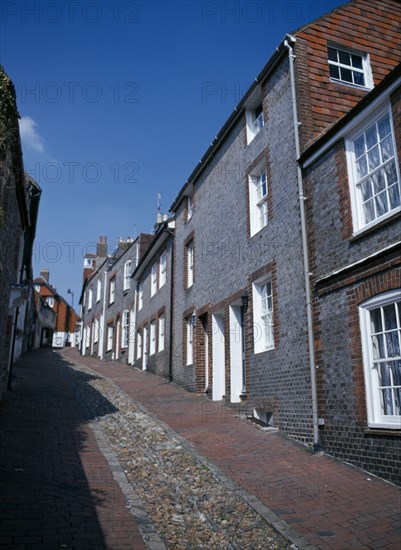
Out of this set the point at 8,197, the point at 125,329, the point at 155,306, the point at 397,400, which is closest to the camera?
the point at 397,400

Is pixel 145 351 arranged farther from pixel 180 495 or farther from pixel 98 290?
pixel 180 495

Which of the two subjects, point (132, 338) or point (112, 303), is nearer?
point (132, 338)

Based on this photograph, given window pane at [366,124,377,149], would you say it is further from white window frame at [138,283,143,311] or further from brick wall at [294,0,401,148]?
white window frame at [138,283,143,311]

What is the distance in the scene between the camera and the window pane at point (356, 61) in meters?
12.4

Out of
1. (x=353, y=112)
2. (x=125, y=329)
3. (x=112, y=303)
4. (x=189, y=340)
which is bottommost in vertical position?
(x=189, y=340)

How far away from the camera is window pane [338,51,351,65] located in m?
12.1

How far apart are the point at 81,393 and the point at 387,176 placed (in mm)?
11275

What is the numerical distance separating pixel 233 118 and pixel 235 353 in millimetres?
6608

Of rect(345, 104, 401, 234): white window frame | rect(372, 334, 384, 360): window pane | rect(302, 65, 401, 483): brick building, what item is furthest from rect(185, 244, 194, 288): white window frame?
rect(372, 334, 384, 360): window pane

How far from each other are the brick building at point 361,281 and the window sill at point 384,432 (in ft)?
0.04

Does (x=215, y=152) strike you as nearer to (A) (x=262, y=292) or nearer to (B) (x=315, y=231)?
(A) (x=262, y=292)

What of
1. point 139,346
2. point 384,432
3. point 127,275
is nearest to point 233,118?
point 384,432

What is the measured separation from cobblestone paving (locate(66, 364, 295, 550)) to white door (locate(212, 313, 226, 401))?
2.96 metres

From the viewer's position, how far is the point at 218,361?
14367 mm
